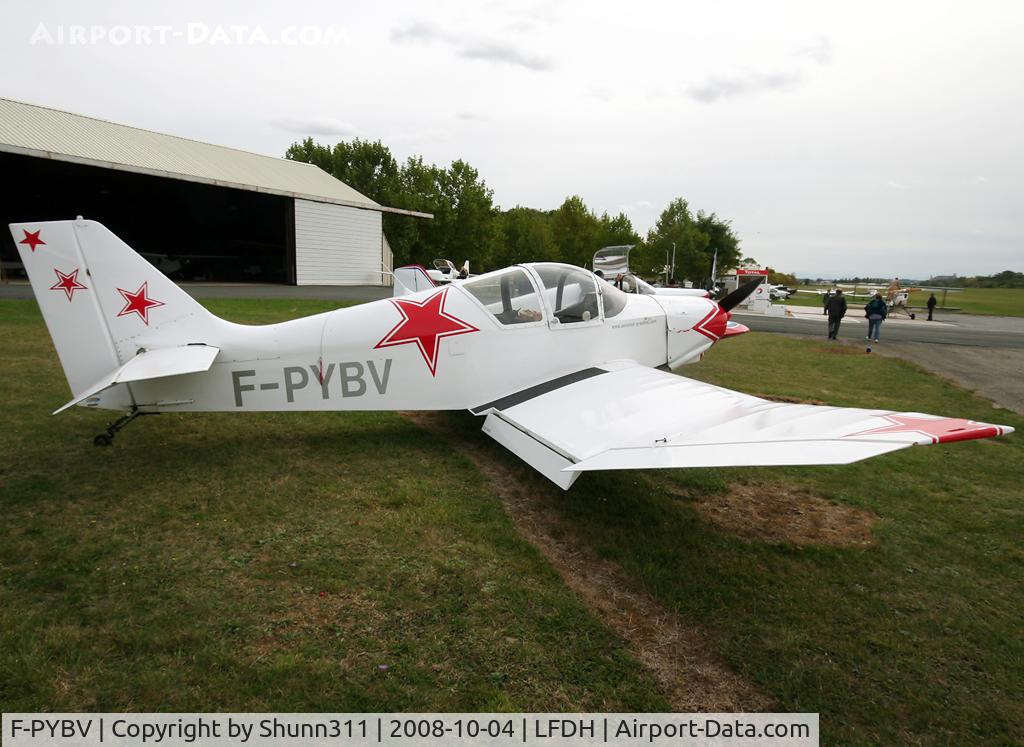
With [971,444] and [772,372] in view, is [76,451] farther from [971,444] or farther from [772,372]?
[772,372]

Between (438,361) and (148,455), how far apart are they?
115 inches

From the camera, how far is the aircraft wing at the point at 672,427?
296 centimetres

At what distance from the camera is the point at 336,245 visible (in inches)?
1137

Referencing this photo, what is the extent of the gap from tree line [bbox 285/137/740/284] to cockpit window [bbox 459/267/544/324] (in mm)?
45549

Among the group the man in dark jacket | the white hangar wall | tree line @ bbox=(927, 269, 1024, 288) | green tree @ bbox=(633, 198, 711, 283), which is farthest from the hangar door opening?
tree line @ bbox=(927, 269, 1024, 288)

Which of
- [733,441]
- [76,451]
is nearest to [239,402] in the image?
[76,451]

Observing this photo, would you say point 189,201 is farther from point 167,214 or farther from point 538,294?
point 538,294

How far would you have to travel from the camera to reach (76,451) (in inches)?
205

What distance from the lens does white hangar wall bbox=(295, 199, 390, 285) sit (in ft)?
88.8

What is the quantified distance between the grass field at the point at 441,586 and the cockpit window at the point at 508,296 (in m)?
1.58

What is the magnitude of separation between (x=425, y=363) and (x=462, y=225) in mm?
50318

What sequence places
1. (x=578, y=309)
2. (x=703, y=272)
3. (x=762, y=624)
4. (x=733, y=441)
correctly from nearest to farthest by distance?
(x=762, y=624) → (x=733, y=441) → (x=578, y=309) → (x=703, y=272)

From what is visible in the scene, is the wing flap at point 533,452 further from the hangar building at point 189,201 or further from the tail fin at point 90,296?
the hangar building at point 189,201

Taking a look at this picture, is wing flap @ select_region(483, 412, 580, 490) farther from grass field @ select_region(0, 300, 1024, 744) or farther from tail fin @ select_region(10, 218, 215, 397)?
tail fin @ select_region(10, 218, 215, 397)
